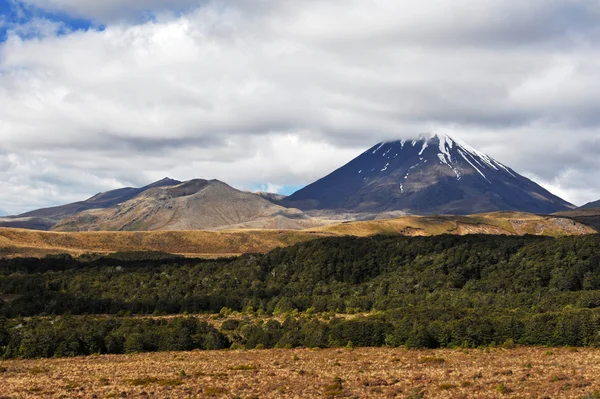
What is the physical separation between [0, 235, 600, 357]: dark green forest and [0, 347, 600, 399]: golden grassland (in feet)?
17.1

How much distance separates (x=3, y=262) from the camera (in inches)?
7032

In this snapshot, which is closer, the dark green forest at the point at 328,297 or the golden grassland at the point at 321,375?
the golden grassland at the point at 321,375

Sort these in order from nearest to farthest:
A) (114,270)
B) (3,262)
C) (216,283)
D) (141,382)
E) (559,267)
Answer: (141,382), (559,267), (216,283), (114,270), (3,262)

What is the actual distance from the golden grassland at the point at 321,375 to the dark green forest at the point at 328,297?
17.1 feet

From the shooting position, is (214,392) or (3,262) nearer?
(214,392)

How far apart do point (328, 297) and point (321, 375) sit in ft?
212

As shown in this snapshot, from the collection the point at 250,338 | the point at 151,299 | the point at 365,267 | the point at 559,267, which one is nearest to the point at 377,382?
the point at 250,338

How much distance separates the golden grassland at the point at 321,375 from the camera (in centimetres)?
4909

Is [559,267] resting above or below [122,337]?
above

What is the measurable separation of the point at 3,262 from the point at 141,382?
5614 inches

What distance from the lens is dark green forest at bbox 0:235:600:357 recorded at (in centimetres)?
8006

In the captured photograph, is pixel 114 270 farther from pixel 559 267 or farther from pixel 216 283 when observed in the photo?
pixel 559 267

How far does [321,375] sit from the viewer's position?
189ft

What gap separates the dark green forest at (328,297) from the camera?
80.1 meters
